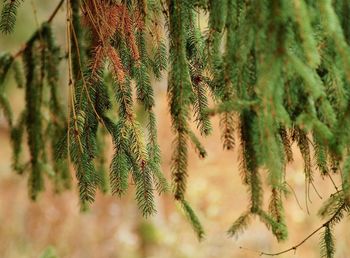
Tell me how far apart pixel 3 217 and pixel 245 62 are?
6.64 meters

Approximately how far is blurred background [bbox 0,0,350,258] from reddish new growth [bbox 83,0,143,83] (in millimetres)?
5086

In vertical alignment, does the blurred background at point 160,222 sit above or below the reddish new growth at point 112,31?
above

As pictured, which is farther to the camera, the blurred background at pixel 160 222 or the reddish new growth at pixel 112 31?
the blurred background at pixel 160 222

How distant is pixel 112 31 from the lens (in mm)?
1805

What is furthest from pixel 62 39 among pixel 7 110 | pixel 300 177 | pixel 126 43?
pixel 126 43

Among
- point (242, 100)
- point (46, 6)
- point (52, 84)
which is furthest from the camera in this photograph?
point (46, 6)

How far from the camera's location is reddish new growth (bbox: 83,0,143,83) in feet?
5.84

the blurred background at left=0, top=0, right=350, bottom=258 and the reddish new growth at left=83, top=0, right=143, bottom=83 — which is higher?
the blurred background at left=0, top=0, right=350, bottom=258

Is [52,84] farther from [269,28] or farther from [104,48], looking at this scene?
[269,28]

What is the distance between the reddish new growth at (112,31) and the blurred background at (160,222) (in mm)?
5086

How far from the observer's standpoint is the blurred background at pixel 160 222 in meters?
6.98

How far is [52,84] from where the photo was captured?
3055 mm

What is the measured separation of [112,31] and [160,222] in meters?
6.11

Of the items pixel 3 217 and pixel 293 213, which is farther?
pixel 3 217
